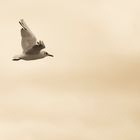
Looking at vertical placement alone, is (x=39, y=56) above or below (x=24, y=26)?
below

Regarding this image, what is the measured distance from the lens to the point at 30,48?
65.6 feet

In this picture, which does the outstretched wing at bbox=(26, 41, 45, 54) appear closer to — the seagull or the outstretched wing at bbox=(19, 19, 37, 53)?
the seagull

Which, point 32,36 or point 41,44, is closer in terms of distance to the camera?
point 41,44

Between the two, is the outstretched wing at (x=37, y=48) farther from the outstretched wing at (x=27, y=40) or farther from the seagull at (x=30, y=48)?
the outstretched wing at (x=27, y=40)

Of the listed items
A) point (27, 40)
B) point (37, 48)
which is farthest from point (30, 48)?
point (27, 40)

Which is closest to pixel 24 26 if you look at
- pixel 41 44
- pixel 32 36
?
pixel 32 36

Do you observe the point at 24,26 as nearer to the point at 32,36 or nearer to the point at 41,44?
the point at 32,36

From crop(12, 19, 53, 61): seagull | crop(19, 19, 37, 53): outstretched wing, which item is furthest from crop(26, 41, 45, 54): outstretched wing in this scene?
crop(19, 19, 37, 53): outstretched wing

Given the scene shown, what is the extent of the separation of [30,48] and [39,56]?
1.25ft

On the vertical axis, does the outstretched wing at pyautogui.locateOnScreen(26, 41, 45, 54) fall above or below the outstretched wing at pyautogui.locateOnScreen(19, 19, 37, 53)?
below

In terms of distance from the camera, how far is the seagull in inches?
772

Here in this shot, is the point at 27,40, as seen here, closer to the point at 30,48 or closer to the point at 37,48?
the point at 30,48

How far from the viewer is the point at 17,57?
66.2ft

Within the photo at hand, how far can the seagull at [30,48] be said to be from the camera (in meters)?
19.6
